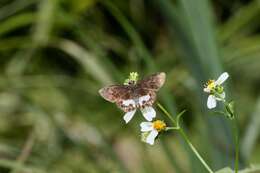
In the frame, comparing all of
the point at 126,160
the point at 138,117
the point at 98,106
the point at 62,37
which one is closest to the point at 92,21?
the point at 62,37

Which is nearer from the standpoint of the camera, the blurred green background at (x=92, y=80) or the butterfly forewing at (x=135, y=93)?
the butterfly forewing at (x=135, y=93)

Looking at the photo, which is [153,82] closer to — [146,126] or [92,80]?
[146,126]

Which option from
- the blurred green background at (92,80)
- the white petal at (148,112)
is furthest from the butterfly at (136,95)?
the blurred green background at (92,80)

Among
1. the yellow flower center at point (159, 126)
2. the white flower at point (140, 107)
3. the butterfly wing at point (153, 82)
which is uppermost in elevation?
the butterfly wing at point (153, 82)

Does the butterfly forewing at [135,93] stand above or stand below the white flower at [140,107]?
above

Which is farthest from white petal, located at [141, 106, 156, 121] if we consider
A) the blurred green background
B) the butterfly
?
the blurred green background

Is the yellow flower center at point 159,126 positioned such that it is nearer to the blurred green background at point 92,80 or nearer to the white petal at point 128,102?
the white petal at point 128,102
